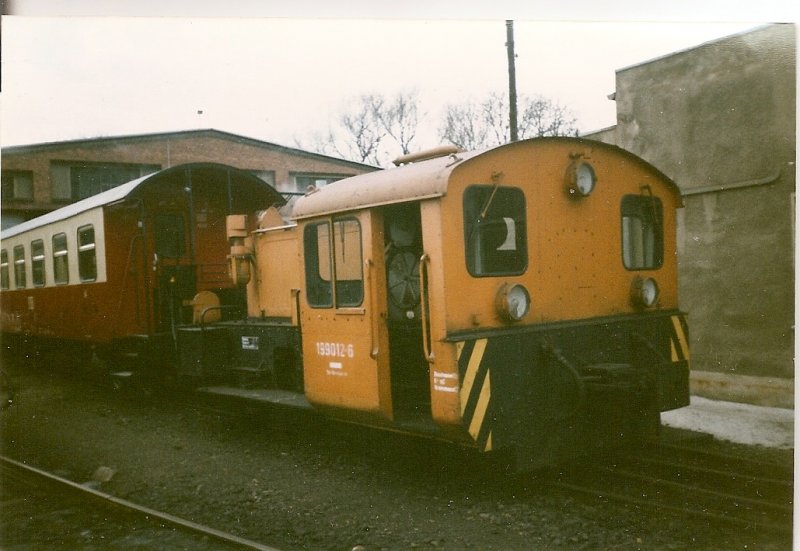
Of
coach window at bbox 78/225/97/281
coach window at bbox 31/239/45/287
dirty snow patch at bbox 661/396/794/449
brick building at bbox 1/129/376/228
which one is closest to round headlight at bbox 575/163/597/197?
dirty snow patch at bbox 661/396/794/449

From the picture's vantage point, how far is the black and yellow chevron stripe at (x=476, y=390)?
4566mm

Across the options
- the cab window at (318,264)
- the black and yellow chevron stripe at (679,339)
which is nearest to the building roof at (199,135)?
the cab window at (318,264)

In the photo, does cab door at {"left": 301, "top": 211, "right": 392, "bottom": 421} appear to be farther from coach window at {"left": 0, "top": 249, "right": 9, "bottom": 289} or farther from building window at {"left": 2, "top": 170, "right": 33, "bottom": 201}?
coach window at {"left": 0, "top": 249, "right": 9, "bottom": 289}

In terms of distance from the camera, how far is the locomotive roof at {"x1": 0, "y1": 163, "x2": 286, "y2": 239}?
8.35 metres

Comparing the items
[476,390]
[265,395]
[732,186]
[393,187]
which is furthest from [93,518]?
[732,186]

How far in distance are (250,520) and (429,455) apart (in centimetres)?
158

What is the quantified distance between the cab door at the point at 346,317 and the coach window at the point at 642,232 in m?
2.13

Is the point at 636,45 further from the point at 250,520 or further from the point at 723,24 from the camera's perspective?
the point at 250,520

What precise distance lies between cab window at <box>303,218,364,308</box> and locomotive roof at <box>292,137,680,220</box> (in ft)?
0.50

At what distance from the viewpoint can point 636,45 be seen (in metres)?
5.43

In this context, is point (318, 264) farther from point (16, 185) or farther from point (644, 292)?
point (644, 292)

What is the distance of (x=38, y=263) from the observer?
9836 millimetres

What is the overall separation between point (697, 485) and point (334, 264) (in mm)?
3249

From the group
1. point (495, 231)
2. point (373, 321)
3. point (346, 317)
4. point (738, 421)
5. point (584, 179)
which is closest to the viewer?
point (495, 231)
